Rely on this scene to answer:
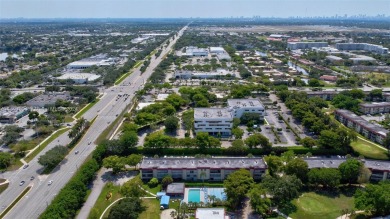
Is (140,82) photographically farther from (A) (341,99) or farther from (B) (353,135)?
(B) (353,135)

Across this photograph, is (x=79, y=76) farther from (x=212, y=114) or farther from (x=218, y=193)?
(x=218, y=193)

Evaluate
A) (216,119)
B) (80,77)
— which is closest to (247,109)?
(216,119)

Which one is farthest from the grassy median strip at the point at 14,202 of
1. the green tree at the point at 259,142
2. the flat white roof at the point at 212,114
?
the green tree at the point at 259,142

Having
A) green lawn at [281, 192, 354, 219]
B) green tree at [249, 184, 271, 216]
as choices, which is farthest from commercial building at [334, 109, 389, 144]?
green tree at [249, 184, 271, 216]

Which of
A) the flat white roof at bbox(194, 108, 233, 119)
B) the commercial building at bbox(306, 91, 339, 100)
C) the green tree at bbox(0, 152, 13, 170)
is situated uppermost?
the flat white roof at bbox(194, 108, 233, 119)

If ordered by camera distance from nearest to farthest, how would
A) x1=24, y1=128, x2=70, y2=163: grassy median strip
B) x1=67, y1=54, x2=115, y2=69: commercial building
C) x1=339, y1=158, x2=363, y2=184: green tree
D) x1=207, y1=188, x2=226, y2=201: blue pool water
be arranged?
x1=207, y1=188, x2=226, y2=201: blue pool water → x1=339, y1=158, x2=363, y2=184: green tree → x1=24, y1=128, x2=70, y2=163: grassy median strip → x1=67, y1=54, x2=115, y2=69: commercial building

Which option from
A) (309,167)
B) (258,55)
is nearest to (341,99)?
(309,167)

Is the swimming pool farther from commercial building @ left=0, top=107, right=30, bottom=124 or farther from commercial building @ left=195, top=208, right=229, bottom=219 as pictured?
commercial building @ left=0, top=107, right=30, bottom=124
